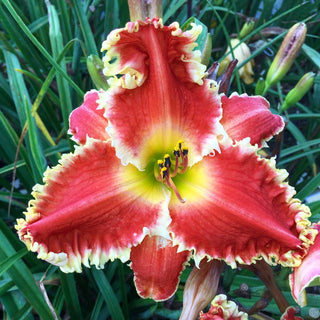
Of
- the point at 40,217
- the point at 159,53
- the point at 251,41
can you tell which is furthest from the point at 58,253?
the point at 251,41

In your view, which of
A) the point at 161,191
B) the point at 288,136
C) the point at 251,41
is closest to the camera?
the point at 161,191

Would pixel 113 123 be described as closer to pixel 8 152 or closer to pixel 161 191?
pixel 161 191

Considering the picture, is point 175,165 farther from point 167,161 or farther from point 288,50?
point 288,50

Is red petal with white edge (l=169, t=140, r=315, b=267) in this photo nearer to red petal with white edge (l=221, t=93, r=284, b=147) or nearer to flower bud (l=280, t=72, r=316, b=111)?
red petal with white edge (l=221, t=93, r=284, b=147)

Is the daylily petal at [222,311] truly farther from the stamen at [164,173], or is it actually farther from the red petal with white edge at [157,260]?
the stamen at [164,173]

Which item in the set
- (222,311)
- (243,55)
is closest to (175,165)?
(222,311)

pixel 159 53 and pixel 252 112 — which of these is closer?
pixel 159 53

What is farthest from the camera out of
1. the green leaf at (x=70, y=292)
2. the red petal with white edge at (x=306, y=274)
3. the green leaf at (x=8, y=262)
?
the green leaf at (x=70, y=292)

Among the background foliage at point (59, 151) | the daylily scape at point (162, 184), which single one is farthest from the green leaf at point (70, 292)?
the daylily scape at point (162, 184)
